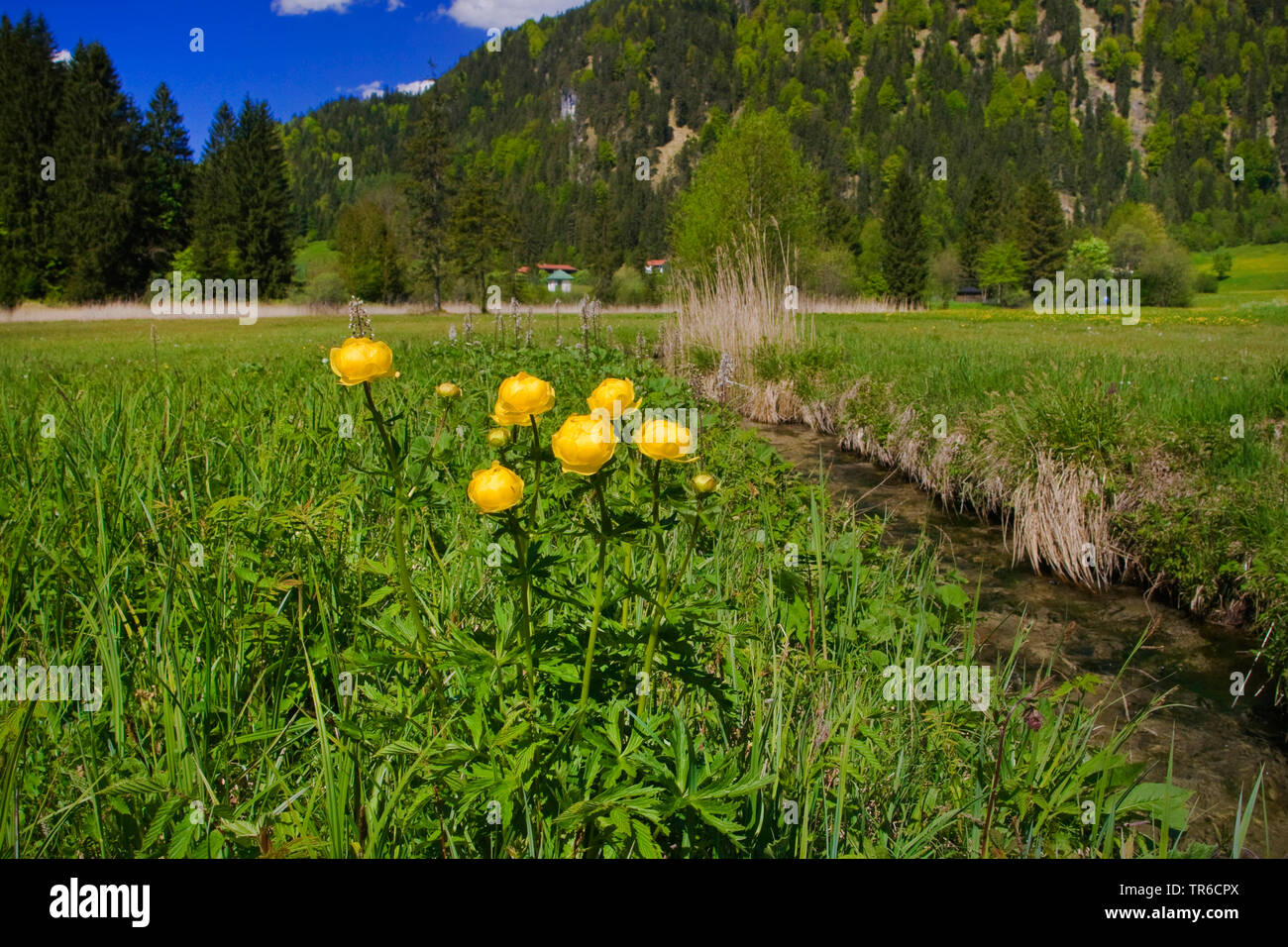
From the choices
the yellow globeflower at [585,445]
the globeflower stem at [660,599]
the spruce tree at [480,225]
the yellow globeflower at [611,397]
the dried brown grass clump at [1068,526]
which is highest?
the spruce tree at [480,225]

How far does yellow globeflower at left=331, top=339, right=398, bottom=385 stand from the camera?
1.04 m

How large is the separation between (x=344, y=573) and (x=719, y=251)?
9.19 m

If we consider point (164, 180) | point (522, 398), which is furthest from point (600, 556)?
point (164, 180)

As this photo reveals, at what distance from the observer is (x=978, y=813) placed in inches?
62.9

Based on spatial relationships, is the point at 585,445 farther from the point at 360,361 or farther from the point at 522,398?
the point at 360,361

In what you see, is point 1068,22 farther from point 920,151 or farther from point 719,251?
point 719,251

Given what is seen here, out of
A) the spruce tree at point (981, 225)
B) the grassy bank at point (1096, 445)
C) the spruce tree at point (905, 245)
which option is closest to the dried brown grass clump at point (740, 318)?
the grassy bank at point (1096, 445)

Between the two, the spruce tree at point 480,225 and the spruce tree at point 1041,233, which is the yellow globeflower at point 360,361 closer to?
the spruce tree at point 480,225

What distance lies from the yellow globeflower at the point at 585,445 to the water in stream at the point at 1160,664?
1964mm

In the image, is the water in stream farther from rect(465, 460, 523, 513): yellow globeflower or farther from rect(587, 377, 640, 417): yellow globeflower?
rect(465, 460, 523, 513): yellow globeflower

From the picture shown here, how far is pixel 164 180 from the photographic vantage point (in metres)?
37.5

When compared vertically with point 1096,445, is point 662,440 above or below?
above

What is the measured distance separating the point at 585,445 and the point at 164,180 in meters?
46.9

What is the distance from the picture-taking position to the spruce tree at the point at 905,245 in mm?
44969
